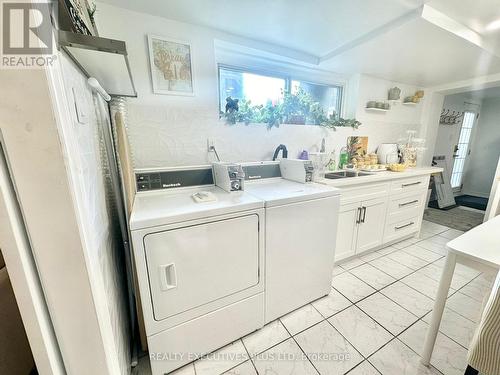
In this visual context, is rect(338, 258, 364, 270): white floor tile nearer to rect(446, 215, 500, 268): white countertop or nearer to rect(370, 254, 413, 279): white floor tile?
rect(370, 254, 413, 279): white floor tile

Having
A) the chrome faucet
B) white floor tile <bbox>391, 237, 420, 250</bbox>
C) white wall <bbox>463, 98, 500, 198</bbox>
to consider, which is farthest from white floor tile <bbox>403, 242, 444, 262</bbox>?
white wall <bbox>463, 98, 500, 198</bbox>

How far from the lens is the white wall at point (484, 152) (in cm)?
452

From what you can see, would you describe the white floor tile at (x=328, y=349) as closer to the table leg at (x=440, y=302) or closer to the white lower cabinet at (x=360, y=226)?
the table leg at (x=440, y=302)

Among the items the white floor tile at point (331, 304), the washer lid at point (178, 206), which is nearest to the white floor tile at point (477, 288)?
the white floor tile at point (331, 304)

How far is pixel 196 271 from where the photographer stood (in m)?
1.14

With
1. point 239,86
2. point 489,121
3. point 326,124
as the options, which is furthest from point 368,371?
point 489,121

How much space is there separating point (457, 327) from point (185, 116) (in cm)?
267

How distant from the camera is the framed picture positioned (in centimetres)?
160

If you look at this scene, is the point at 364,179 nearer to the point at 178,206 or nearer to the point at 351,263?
the point at 351,263

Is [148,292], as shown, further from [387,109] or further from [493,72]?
[493,72]

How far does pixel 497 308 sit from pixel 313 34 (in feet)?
7.06

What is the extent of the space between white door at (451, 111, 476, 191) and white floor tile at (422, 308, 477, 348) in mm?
4521

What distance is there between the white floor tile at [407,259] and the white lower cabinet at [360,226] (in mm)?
236

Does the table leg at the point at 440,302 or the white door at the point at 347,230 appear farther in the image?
the white door at the point at 347,230
